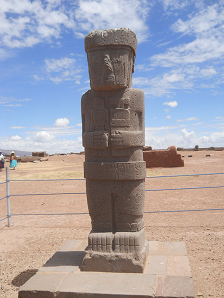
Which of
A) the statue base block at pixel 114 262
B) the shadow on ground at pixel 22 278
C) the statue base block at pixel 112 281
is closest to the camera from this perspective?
the statue base block at pixel 112 281

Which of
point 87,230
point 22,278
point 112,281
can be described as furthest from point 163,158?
point 112,281

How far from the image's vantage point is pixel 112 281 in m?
3.93

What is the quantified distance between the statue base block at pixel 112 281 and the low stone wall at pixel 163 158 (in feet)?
43.7

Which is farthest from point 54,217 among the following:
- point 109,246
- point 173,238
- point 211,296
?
point 211,296

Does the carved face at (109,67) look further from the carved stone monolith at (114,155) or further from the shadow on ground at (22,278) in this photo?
the shadow on ground at (22,278)

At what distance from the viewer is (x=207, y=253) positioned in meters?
5.54

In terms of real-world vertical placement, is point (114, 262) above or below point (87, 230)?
above

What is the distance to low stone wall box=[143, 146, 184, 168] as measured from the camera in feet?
58.6

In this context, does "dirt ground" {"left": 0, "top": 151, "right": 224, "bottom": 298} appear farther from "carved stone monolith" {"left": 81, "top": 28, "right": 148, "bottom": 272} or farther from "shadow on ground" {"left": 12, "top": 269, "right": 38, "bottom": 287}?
"carved stone monolith" {"left": 81, "top": 28, "right": 148, "bottom": 272}

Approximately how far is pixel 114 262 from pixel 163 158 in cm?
1401

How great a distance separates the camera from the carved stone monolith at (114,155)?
13.9ft

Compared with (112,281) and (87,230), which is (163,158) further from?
(112,281)

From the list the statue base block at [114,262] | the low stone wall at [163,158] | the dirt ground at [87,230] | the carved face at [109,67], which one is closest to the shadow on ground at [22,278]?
the dirt ground at [87,230]

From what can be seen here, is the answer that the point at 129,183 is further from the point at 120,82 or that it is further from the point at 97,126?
the point at 120,82
